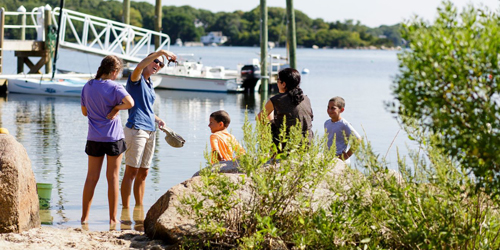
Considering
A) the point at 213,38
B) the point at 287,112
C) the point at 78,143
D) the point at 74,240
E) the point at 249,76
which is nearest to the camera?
the point at 74,240

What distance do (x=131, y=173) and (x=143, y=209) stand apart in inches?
22.4

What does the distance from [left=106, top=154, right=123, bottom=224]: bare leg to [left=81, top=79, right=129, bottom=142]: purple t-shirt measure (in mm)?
209

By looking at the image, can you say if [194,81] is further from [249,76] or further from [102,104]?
[102,104]

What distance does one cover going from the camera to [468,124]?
3.28 metres

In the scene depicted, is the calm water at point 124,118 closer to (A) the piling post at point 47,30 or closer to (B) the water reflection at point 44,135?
(B) the water reflection at point 44,135

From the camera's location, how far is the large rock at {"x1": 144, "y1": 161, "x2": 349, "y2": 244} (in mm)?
5023

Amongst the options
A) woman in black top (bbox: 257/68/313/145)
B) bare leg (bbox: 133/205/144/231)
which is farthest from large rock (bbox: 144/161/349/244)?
bare leg (bbox: 133/205/144/231)

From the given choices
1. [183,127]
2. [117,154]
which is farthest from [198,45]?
[117,154]

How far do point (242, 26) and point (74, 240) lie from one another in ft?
509

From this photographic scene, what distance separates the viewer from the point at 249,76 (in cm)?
2905

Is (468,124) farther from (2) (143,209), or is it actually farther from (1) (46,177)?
(1) (46,177)

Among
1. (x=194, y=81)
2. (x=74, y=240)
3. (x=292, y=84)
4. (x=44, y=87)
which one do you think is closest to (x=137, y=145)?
(x=74, y=240)

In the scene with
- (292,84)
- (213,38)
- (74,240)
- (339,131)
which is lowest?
(74,240)

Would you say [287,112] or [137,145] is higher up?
[287,112]
